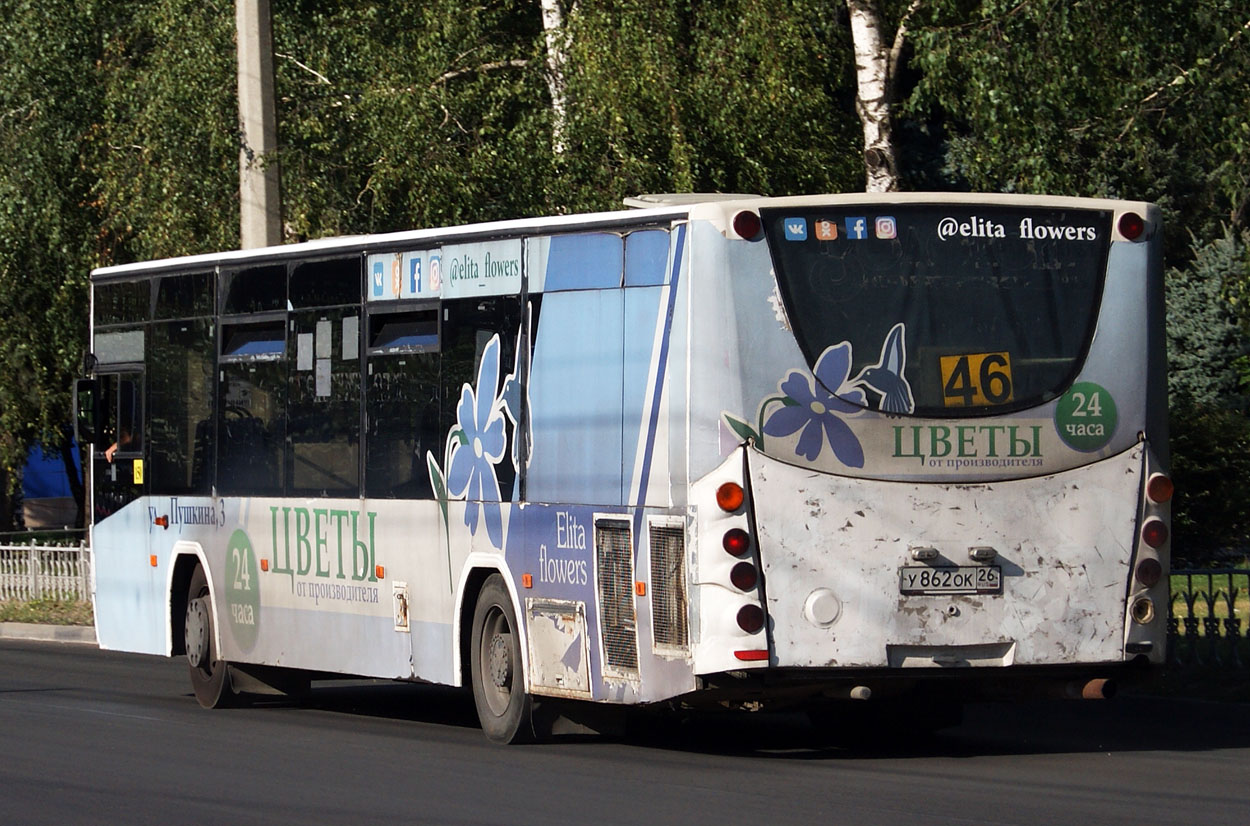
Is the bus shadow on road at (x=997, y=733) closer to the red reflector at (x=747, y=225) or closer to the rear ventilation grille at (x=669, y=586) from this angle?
the rear ventilation grille at (x=669, y=586)

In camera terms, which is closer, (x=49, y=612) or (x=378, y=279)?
(x=378, y=279)

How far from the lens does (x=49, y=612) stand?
2695cm

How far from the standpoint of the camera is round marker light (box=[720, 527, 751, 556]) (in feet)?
35.6

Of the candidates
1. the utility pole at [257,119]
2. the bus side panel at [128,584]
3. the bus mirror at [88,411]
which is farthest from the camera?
the utility pole at [257,119]

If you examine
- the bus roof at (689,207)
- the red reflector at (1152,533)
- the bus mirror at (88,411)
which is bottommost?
the red reflector at (1152,533)

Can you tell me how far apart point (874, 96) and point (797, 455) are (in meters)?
10.2

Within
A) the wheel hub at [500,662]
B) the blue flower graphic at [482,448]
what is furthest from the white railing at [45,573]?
the wheel hub at [500,662]

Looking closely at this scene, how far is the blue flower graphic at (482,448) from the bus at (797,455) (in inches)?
0.8

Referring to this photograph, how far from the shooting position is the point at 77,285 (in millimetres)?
31016

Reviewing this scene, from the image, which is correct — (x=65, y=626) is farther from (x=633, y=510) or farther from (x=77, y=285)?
(x=633, y=510)

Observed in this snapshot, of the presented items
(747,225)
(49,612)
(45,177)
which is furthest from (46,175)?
(747,225)

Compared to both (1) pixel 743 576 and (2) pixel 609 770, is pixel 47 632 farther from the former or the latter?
(1) pixel 743 576

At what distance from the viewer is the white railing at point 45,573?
27125 millimetres

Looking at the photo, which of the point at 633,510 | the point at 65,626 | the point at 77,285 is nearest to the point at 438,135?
the point at 65,626
